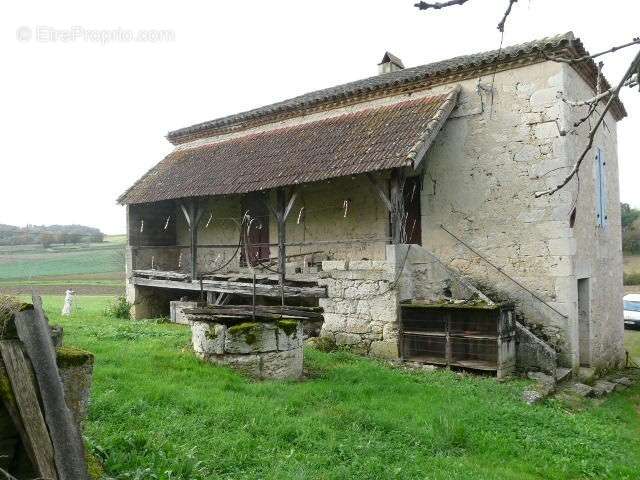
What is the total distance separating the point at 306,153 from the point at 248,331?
525 centimetres

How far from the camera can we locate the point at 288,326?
24.9 feet

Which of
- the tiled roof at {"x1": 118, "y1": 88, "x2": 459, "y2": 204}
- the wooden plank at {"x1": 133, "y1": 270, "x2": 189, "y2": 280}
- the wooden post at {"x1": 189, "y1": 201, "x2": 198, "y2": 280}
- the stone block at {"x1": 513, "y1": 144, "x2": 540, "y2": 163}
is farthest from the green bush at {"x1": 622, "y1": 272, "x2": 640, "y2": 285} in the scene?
the wooden plank at {"x1": 133, "y1": 270, "x2": 189, "y2": 280}

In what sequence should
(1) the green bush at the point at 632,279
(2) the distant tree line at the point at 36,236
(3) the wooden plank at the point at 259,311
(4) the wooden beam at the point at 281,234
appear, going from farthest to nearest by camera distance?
1. (1) the green bush at the point at 632,279
2. (2) the distant tree line at the point at 36,236
3. (4) the wooden beam at the point at 281,234
4. (3) the wooden plank at the point at 259,311

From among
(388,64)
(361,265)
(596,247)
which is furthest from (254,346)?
(388,64)

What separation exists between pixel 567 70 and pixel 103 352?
383 inches

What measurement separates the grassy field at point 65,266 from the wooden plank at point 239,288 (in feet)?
9.66

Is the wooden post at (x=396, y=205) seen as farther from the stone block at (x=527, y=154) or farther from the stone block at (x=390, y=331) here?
the stone block at (x=527, y=154)

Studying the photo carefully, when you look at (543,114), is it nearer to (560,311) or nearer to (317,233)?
(560,311)

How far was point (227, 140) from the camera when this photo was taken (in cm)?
1499

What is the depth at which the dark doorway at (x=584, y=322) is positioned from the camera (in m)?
10.2

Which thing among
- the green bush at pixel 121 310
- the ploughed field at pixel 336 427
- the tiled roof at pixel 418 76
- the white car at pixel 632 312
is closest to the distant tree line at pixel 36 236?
the green bush at pixel 121 310

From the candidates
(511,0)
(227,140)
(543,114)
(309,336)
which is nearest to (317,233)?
(309,336)

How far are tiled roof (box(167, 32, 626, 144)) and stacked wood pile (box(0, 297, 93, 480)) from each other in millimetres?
6613

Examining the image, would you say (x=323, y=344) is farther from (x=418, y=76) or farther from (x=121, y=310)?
(x=121, y=310)
